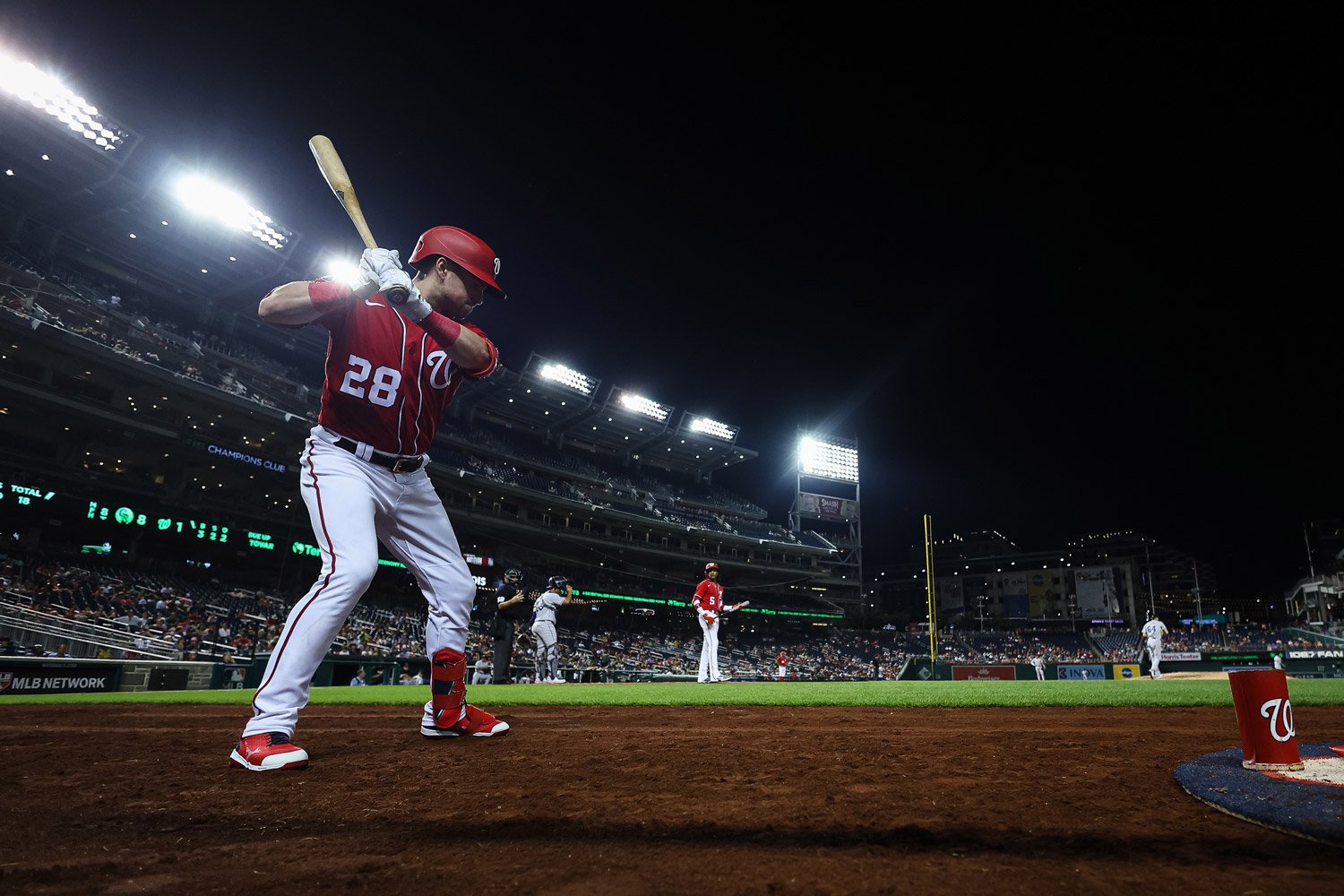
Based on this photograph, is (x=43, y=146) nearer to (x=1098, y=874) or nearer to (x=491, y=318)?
(x=491, y=318)

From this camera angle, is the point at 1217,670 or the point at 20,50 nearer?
the point at 20,50

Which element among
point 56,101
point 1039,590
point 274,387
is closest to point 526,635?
point 274,387

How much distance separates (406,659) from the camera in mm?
18016

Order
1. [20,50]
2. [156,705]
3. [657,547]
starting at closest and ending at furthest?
[156,705], [20,50], [657,547]

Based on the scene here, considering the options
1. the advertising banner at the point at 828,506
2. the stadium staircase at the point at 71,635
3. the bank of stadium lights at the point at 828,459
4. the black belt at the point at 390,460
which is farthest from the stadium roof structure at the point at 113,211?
the advertising banner at the point at 828,506

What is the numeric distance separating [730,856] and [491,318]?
40486 millimetres

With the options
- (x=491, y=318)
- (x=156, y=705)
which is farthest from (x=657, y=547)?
(x=156, y=705)

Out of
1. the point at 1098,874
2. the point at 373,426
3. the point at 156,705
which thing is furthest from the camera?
the point at 156,705

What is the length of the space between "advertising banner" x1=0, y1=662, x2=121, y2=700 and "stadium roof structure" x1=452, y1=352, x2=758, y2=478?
2701 centimetres

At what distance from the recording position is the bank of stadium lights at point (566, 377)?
3972 centimetres

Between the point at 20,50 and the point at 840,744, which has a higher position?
the point at 20,50

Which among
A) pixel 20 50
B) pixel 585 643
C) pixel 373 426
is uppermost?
pixel 20 50

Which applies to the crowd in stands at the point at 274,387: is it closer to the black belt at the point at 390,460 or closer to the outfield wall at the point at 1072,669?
the outfield wall at the point at 1072,669

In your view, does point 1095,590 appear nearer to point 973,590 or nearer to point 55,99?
point 973,590
